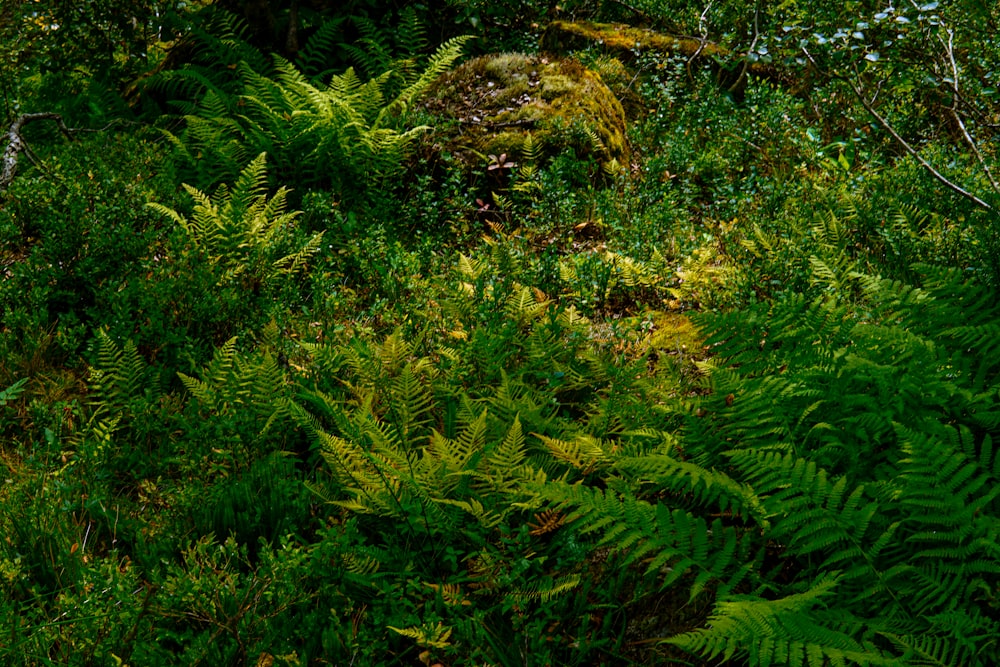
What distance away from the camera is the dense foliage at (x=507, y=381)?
2523mm

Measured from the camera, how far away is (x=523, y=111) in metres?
6.30

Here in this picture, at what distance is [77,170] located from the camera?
5.07 metres

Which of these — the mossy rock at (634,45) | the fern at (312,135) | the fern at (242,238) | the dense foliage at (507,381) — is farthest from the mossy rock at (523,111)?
the fern at (242,238)

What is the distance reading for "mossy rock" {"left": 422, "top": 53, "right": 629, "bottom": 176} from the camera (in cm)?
607

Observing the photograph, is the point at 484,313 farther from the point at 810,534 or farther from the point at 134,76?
the point at 134,76

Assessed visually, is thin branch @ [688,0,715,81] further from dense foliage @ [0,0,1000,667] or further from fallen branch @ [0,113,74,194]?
fallen branch @ [0,113,74,194]

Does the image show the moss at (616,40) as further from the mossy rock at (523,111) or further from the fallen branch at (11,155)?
the fallen branch at (11,155)

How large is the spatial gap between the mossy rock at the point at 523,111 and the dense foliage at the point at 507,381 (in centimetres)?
9

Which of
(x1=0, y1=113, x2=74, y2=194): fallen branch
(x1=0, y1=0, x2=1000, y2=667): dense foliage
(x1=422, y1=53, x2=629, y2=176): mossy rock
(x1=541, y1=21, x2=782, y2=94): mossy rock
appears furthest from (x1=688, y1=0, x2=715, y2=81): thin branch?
(x1=0, y1=113, x2=74, y2=194): fallen branch

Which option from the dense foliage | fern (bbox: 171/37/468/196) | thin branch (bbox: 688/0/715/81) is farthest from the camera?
thin branch (bbox: 688/0/715/81)

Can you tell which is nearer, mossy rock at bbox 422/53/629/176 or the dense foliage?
the dense foliage

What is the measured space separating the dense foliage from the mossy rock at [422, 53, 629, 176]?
9cm

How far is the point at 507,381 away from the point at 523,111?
3479 millimetres

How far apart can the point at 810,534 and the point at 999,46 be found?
4996 millimetres
